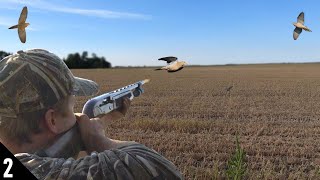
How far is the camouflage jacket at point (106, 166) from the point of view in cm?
121

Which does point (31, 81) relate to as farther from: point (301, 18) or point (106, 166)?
point (301, 18)

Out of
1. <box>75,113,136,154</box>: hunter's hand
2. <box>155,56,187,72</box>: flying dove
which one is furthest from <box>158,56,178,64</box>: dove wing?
<box>75,113,136,154</box>: hunter's hand

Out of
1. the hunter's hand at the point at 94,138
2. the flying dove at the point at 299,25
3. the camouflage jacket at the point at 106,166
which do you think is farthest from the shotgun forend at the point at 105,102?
the flying dove at the point at 299,25

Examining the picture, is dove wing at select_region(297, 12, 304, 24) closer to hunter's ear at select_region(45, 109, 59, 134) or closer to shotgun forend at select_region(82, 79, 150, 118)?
shotgun forend at select_region(82, 79, 150, 118)

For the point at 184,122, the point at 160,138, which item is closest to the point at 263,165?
the point at 160,138

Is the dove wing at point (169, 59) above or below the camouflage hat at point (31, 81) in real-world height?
above

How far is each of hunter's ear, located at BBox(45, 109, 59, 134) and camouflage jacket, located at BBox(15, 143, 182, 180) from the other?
0.10 metres

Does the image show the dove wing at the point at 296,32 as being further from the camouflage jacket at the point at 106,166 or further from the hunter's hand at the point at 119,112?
the hunter's hand at the point at 119,112

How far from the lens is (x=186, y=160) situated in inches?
349

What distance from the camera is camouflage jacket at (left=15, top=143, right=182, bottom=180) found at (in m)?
1.21

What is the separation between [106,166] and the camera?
1.21 metres

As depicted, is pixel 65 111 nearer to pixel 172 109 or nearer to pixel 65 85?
pixel 65 85

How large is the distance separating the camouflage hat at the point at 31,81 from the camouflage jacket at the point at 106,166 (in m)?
0.14

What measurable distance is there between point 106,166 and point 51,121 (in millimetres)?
232
